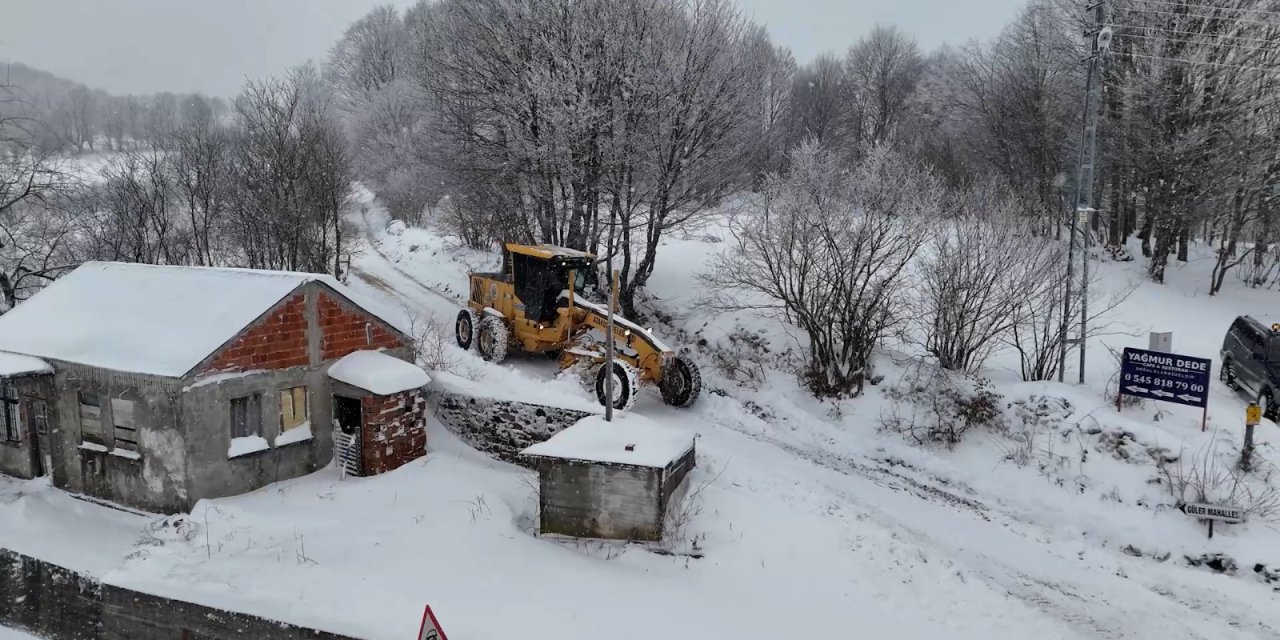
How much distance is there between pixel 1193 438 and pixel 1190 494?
4.39 ft

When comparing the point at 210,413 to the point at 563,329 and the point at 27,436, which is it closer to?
the point at 27,436

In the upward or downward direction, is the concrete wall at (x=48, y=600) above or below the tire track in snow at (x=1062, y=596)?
below

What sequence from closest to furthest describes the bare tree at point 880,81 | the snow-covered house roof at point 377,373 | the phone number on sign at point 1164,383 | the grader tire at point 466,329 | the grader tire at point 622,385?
the phone number on sign at point 1164,383 → the snow-covered house roof at point 377,373 → the grader tire at point 622,385 → the grader tire at point 466,329 → the bare tree at point 880,81

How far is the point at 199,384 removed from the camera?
11.3m

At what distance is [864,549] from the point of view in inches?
393

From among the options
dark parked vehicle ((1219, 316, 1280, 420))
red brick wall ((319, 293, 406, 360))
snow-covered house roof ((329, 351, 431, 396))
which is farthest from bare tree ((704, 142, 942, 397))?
red brick wall ((319, 293, 406, 360))

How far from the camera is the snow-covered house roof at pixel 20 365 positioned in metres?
11.9

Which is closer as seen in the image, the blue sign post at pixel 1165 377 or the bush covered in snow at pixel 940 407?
the blue sign post at pixel 1165 377

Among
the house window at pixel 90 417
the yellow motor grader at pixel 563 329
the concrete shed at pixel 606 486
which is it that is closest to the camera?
the concrete shed at pixel 606 486

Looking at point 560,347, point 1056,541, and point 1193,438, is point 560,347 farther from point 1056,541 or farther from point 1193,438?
point 1193,438

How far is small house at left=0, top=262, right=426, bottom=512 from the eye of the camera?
1146cm

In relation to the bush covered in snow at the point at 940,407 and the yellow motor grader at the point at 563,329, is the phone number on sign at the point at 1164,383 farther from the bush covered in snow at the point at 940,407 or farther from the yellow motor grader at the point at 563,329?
the yellow motor grader at the point at 563,329

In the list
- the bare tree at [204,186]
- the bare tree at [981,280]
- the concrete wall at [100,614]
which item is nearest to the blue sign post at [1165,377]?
the bare tree at [981,280]

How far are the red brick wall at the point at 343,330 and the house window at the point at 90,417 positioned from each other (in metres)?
3.50
